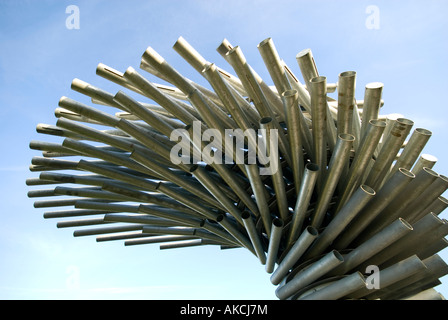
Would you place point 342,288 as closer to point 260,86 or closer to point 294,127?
point 294,127

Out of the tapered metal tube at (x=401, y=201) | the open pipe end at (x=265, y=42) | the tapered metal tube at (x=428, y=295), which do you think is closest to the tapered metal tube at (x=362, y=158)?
the tapered metal tube at (x=401, y=201)

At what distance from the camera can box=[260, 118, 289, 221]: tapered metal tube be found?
6.43 metres

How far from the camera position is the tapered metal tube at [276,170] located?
6.43 m

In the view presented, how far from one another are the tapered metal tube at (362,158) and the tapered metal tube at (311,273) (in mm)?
1595

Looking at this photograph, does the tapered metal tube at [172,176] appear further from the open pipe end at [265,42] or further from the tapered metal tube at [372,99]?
the tapered metal tube at [372,99]

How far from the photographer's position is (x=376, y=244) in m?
6.14

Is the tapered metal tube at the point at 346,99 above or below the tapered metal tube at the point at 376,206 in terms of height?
above

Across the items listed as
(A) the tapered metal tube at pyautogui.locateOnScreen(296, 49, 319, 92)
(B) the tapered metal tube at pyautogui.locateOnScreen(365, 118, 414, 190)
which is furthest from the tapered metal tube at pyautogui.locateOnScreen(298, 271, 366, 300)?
(A) the tapered metal tube at pyautogui.locateOnScreen(296, 49, 319, 92)

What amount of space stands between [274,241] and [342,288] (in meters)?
1.67

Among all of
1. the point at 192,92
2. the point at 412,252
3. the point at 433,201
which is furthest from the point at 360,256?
the point at 192,92

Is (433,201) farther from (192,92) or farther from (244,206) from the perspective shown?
(192,92)

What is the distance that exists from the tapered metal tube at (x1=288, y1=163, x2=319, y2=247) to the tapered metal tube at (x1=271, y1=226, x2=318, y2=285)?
0.48 meters

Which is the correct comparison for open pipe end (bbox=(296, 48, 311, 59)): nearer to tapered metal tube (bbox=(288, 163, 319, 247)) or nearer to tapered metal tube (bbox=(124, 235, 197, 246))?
tapered metal tube (bbox=(288, 163, 319, 247))

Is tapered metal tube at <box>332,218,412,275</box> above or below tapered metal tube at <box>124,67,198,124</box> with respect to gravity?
below
